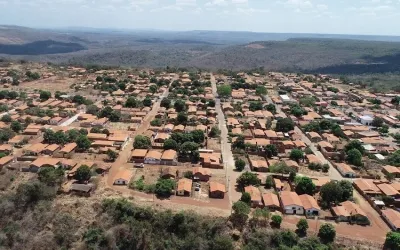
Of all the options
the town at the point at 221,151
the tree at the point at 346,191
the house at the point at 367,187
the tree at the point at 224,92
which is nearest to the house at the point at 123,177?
the town at the point at 221,151

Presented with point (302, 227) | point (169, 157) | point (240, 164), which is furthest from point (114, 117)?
point (302, 227)

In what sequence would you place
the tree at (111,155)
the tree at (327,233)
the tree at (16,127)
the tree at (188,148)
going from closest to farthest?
the tree at (327,233) → the tree at (111,155) → the tree at (188,148) → the tree at (16,127)

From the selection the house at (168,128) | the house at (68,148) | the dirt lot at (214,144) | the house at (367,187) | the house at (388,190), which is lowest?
the house at (367,187)

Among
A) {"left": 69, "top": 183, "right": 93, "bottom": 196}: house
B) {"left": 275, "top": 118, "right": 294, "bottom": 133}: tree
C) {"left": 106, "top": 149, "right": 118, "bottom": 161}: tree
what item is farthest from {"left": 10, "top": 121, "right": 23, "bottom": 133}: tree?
{"left": 275, "top": 118, "right": 294, "bottom": 133}: tree

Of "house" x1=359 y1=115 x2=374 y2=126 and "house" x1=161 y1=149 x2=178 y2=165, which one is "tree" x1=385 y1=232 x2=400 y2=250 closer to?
"house" x1=161 y1=149 x2=178 y2=165

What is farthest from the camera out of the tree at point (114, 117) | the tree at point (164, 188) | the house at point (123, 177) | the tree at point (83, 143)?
the tree at point (114, 117)

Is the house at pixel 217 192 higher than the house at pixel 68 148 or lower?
lower

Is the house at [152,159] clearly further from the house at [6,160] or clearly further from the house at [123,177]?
the house at [6,160]
